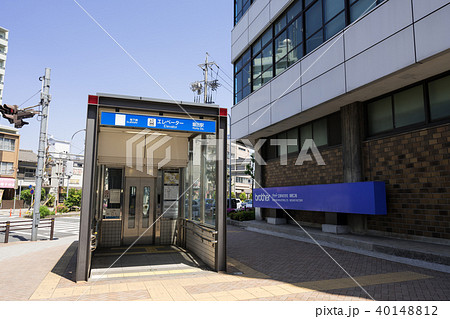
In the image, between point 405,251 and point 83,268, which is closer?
point 83,268

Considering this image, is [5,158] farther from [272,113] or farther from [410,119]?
[410,119]

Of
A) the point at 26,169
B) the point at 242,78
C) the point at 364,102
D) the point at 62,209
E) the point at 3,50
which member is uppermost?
the point at 3,50

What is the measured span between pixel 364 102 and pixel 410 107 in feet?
6.35

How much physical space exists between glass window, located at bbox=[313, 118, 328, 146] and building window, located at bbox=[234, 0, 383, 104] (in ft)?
10.1

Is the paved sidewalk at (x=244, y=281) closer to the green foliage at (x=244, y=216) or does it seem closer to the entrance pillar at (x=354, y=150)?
the entrance pillar at (x=354, y=150)

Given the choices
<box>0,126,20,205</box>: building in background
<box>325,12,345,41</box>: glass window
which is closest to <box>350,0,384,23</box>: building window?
<box>325,12,345,41</box>: glass window

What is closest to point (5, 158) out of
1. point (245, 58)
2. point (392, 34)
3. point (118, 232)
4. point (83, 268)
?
point (245, 58)

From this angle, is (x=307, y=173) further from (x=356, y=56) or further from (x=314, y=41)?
(x=356, y=56)

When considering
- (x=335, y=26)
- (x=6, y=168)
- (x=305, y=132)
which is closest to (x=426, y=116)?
(x=335, y=26)

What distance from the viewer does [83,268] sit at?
20.7 ft

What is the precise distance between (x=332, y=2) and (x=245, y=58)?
8.18 m

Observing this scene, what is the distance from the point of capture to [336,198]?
11320 millimetres
